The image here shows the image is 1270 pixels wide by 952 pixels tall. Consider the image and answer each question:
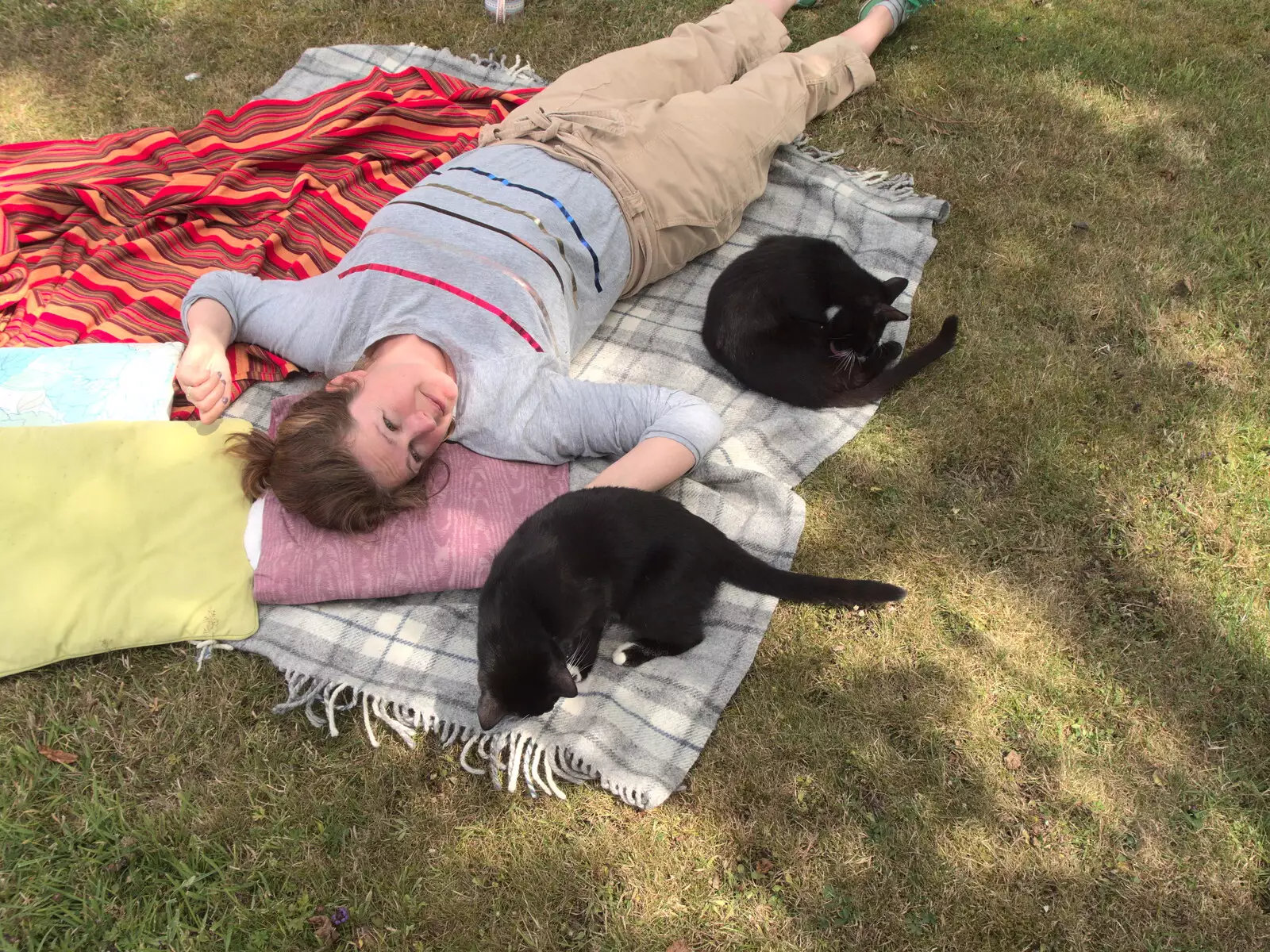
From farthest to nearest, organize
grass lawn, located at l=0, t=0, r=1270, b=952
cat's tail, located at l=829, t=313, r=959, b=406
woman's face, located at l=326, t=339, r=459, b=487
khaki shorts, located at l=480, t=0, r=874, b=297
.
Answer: khaki shorts, located at l=480, t=0, r=874, b=297 → cat's tail, located at l=829, t=313, r=959, b=406 → woman's face, located at l=326, t=339, r=459, b=487 → grass lawn, located at l=0, t=0, r=1270, b=952

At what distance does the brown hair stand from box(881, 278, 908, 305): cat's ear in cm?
200

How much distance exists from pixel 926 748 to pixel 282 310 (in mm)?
2812

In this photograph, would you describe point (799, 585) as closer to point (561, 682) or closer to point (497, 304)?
point (561, 682)

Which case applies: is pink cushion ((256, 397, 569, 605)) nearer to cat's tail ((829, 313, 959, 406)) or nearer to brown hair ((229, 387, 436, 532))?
brown hair ((229, 387, 436, 532))

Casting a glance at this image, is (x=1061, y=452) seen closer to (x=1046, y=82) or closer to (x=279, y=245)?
(x=1046, y=82)

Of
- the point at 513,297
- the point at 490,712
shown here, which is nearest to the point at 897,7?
the point at 513,297

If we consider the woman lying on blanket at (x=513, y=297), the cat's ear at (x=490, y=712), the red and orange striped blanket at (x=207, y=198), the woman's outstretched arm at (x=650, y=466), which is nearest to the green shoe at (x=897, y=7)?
the woman lying on blanket at (x=513, y=297)

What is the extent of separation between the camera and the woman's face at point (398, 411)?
105 inches

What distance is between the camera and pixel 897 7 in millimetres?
4547

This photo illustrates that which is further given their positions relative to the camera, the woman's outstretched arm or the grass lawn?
the woman's outstretched arm

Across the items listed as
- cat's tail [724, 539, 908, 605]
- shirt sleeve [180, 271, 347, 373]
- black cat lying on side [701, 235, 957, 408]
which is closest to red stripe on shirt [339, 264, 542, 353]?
shirt sleeve [180, 271, 347, 373]

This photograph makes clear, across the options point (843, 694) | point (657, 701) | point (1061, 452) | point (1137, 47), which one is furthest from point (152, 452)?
point (1137, 47)

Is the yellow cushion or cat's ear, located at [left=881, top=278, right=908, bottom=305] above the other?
cat's ear, located at [left=881, top=278, right=908, bottom=305]

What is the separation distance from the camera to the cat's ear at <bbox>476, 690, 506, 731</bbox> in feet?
7.37
